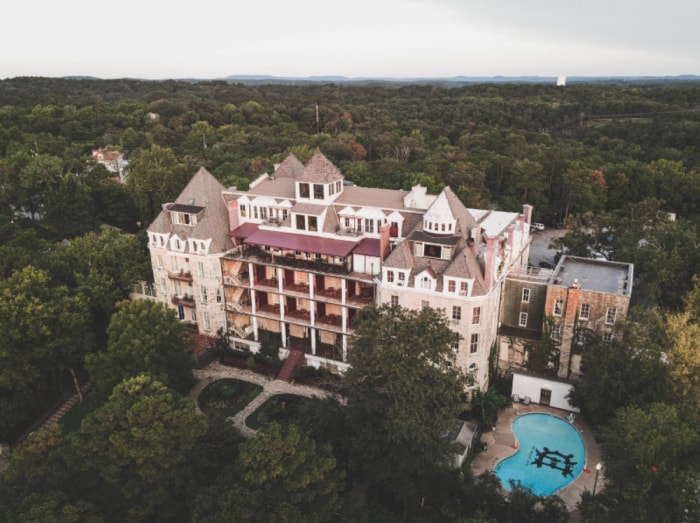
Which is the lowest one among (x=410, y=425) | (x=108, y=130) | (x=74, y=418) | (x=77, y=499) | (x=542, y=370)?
(x=74, y=418)

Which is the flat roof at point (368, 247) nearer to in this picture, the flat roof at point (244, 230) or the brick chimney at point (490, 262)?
the brick chimney at point (490, 262)

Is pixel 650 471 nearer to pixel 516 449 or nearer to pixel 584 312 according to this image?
pixel 516 449

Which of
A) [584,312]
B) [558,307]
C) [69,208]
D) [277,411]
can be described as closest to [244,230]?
[277,411]

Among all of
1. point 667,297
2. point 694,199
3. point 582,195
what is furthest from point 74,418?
point 694,199

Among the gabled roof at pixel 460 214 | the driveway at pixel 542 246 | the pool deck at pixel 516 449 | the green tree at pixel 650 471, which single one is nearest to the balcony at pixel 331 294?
the gabled roof at pixel 460 214

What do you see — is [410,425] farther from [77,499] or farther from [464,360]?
[77,499]
